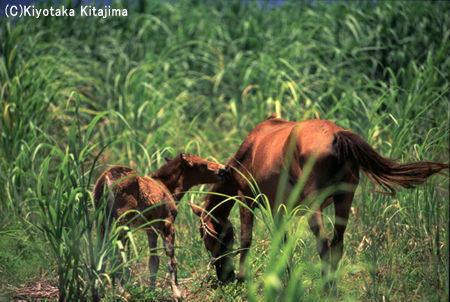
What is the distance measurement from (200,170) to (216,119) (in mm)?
4026

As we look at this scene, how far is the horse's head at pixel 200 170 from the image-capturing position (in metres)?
4.69

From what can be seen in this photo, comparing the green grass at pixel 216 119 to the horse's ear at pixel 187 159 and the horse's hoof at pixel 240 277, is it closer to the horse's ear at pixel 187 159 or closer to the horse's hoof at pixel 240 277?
the horse's hoof at pixel 240 277

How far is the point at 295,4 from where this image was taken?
12375 mm

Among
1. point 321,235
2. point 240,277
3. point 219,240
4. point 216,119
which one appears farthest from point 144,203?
point 216,119

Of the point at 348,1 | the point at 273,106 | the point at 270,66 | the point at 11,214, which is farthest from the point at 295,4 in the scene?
the point at 11,214

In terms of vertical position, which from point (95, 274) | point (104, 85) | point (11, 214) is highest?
point (104, 85)

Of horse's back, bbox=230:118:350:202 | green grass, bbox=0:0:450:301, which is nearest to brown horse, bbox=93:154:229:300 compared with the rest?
green grass, bbox=0:0:450:301

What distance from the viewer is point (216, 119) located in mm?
8719

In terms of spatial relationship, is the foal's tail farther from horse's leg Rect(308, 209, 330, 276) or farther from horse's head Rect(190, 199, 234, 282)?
horse's head Rect(190, 199, 234, 282)

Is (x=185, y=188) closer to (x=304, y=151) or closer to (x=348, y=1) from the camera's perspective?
(x=304, y=151)

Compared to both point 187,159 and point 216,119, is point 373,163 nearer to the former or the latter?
point 187,159

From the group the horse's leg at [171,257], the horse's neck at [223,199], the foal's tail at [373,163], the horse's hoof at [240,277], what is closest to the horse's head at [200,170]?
the horse's neck at [223,199]

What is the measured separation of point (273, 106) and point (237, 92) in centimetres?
147

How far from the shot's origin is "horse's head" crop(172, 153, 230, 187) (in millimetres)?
4688
